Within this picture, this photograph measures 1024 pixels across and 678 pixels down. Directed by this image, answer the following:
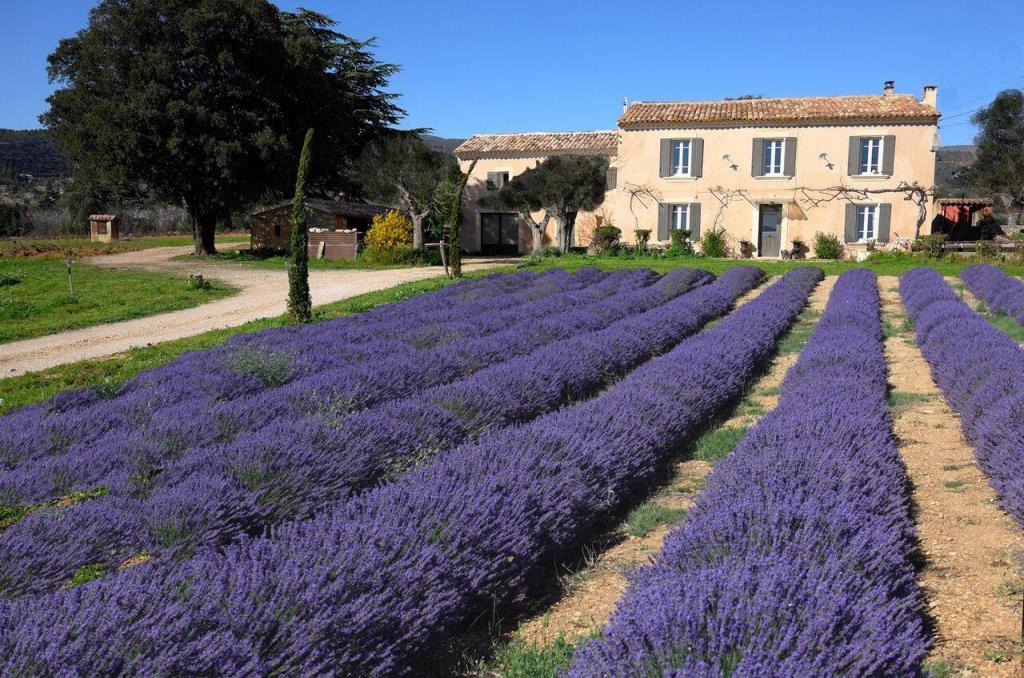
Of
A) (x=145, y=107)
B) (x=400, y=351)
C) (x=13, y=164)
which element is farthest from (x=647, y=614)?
(x=13, y=164)

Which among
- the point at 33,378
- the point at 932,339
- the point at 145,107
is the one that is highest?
the point at 145,107

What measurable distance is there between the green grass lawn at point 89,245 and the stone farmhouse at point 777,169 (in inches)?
588

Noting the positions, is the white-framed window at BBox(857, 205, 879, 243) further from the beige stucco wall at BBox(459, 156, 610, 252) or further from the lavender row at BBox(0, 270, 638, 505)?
the lavender row at BBox(0, 270, 638, 505)

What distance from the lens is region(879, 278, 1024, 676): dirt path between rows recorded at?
10.4 feet

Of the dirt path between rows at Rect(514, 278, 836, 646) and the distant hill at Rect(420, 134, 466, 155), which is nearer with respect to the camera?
the dirt path between rows at Rect(514, 278, 836, 646)

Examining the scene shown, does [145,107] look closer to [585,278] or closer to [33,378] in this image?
[585,278]

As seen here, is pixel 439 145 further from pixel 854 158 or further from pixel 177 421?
pixel 177 421

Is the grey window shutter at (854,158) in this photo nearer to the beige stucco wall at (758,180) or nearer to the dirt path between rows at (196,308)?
the beige stucco wall at (758,180)

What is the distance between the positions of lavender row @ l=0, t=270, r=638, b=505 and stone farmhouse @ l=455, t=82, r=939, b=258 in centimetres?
2292

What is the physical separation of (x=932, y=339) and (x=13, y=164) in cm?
6970

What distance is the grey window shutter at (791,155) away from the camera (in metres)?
28.8

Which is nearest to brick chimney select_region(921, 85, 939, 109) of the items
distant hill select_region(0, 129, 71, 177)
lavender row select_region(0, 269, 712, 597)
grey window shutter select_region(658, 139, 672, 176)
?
grey window shutter select_region(658, 139, 672, 176)

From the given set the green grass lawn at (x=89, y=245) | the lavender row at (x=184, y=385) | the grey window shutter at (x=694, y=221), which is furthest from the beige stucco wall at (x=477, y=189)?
the lavender row at (x=184, y=385)

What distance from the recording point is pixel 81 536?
11.8 ft
